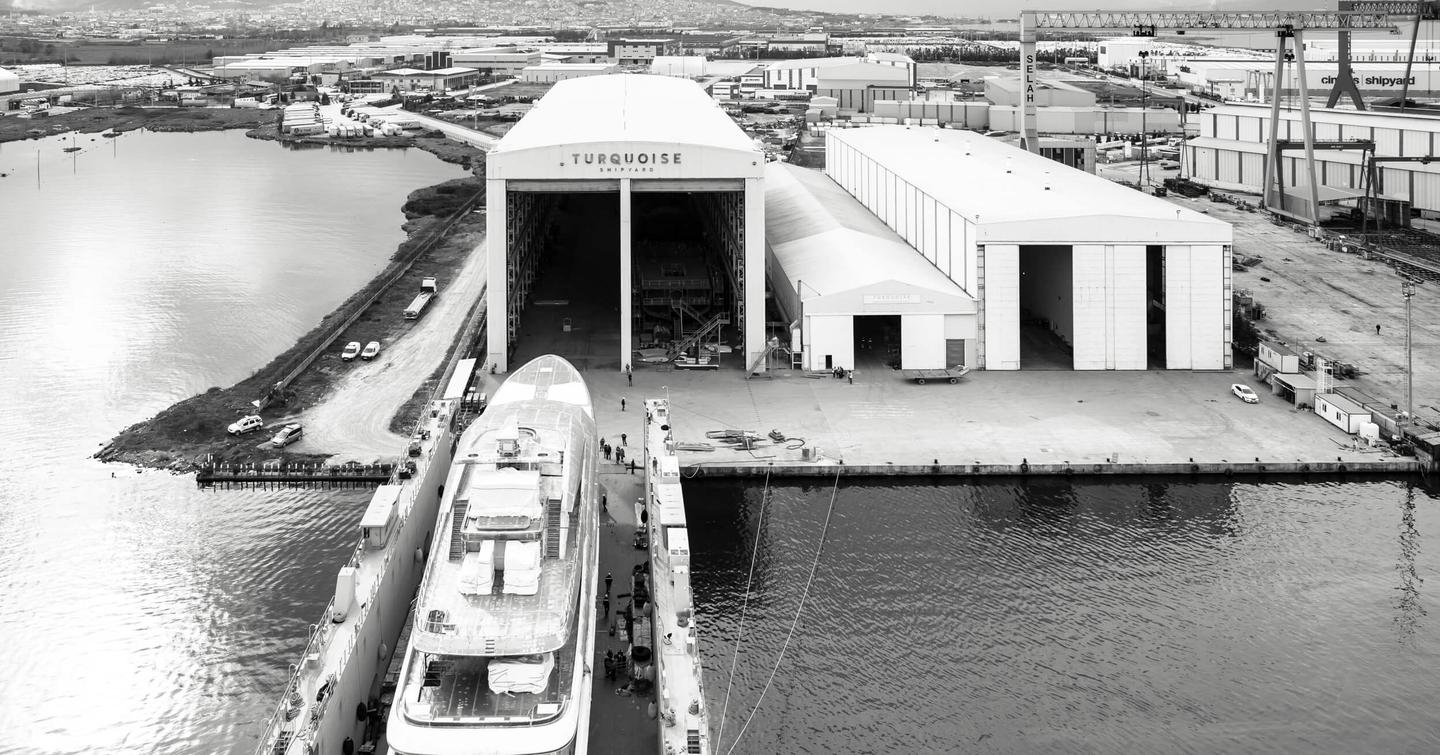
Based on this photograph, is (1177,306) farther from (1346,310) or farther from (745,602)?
(745,602)

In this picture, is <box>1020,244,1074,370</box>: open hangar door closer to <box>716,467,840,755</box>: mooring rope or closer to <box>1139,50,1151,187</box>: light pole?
<box>716,467,840,755</box>: mooring rope

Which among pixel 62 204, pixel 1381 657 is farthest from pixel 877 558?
pixel 62 204

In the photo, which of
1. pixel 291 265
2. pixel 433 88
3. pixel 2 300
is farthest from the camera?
pixel 433 88

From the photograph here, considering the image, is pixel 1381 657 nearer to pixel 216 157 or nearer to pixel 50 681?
pixel 50 681

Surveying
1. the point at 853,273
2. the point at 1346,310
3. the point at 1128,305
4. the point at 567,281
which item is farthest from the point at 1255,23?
the point at 567,281

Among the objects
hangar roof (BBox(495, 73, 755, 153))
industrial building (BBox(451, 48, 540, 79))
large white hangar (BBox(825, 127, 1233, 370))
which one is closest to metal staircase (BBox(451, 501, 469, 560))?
hangar roof (BBox(495, 73, 755, 153))

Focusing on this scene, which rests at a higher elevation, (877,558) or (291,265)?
(291,265)
